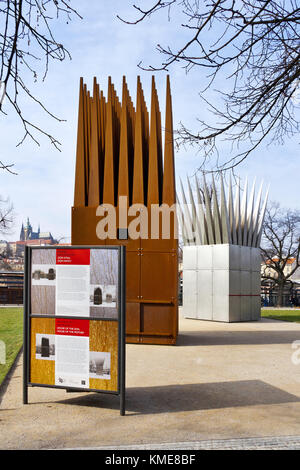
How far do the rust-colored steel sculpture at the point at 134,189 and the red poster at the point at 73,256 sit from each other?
562 centimetres

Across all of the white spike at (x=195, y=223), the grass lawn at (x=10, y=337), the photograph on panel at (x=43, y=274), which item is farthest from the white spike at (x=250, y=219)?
the photograph on panel at (x=43, y=274)

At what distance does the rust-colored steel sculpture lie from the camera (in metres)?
11.4

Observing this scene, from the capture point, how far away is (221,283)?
17953 millimetres

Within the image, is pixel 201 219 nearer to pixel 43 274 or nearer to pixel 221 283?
pixel 221 283

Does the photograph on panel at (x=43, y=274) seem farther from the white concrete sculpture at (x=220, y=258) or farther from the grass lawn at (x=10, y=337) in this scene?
the white concrete sculpture at (x=220, y=258)

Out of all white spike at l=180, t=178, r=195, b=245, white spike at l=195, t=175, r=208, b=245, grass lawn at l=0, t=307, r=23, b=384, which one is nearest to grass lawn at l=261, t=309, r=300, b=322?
white spike at l=195, t=175, r=208, b=245

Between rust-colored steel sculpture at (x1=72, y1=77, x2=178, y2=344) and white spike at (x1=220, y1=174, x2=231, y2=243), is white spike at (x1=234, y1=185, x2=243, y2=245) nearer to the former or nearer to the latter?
white spike at (x1=220, y1=174, x2=231, y2=243)

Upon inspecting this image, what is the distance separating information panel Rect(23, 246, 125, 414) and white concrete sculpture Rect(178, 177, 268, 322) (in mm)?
12273

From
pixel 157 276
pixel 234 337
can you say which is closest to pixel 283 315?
pixel 234 337
